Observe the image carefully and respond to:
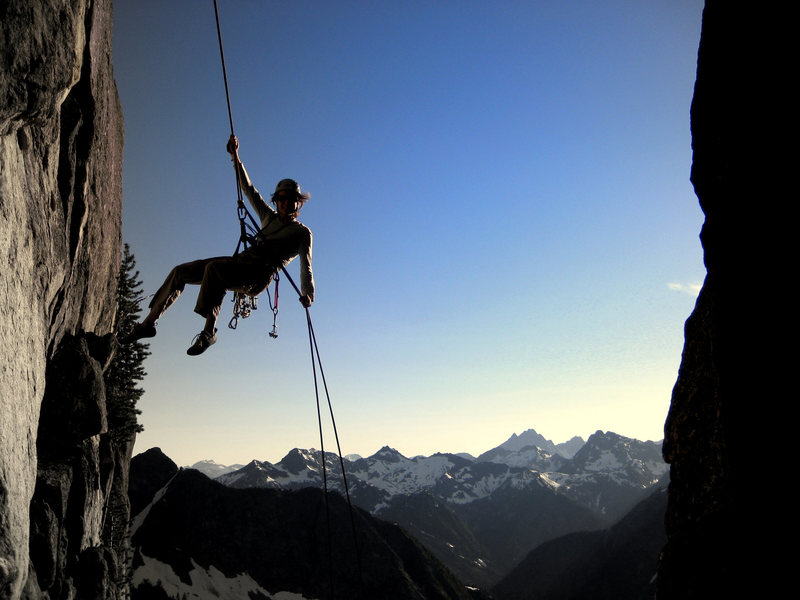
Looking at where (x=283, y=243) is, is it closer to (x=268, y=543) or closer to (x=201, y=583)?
(x=201, y=583)

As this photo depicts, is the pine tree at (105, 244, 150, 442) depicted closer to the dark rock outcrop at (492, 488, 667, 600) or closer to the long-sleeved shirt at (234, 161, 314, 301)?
the long-sleeved shirt at (234, 161, 314, 301)

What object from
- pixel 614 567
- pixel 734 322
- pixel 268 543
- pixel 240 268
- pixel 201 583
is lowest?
pixel 614 567

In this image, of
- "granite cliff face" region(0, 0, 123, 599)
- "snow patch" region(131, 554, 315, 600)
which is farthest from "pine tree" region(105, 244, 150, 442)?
"snow patch" region(131, 554, 315, 600)

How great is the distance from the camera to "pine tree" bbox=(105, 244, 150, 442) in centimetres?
3195

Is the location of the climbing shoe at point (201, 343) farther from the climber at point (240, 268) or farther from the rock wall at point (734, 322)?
the rock wall at point (734, 322)

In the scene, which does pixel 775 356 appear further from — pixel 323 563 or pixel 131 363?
pixel 323 563

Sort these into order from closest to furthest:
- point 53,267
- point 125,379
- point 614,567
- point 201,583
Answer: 1. point 53,267
2. point 125,379
3. point 201,583
4. point 614,567

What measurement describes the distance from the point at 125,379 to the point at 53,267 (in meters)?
27.1

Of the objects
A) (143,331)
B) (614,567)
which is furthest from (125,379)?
(614,567)

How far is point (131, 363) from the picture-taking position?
1331 inches

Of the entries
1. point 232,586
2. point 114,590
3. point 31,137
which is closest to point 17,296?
point 31,137

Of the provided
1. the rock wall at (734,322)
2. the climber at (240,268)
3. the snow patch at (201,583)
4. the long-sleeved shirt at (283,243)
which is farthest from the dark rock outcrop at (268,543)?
the rock wall at (734,322)

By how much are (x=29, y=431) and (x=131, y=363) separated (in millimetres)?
28648

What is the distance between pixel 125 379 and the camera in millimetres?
33312
